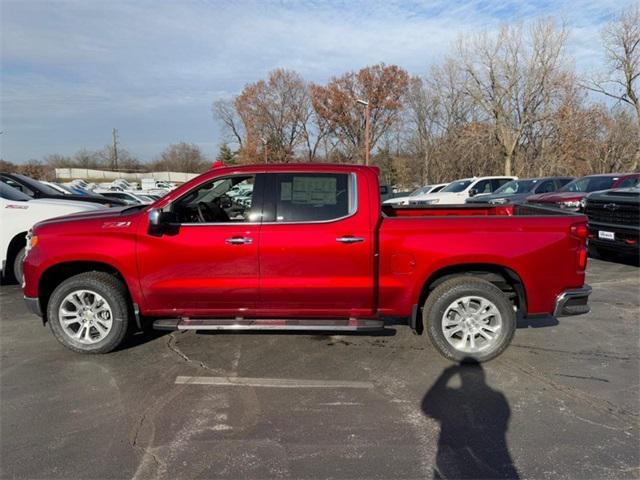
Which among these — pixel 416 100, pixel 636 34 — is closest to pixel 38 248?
pixel 636 34

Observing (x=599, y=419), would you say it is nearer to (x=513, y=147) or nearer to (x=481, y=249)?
(x=481, y=249)

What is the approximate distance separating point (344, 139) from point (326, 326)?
161ft

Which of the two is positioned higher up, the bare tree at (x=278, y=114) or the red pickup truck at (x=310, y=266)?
the bare tree at (x=278, y=114)

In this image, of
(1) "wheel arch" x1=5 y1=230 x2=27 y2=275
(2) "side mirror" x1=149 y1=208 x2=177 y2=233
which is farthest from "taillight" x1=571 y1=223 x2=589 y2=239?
(1) "wheel arch" x1=5 y1=230 x2=27 y2=275

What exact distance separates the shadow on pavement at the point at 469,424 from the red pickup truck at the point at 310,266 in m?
0.42

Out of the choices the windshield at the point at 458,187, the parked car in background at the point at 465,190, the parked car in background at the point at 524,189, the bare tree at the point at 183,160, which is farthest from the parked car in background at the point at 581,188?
the bare tree at the point at 183,160

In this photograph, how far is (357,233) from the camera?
14.1 feet

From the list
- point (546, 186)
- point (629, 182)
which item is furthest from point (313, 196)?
point (546, 186)

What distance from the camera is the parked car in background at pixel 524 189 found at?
49.8 ft

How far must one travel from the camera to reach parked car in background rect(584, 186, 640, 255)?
8.02 m

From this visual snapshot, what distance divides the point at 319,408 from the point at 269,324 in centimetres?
102

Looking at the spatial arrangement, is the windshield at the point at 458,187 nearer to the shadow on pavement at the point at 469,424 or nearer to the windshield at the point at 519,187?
the windshield at the point at 519,187

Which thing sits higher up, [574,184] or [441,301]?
[574,184]

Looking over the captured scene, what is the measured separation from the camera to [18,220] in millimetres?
7109
